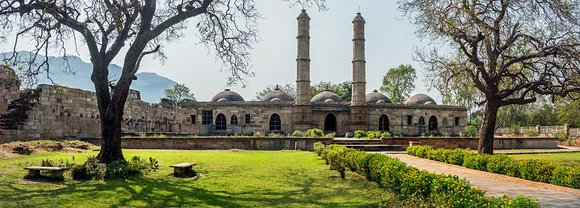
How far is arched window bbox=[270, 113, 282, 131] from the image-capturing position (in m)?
32.0

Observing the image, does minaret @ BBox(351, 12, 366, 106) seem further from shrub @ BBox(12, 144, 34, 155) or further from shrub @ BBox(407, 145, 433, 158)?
shrub @ BBox(12, 144, 34, 155)

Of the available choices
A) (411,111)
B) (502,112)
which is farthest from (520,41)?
(502,112)

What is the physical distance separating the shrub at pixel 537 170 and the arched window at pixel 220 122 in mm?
23867

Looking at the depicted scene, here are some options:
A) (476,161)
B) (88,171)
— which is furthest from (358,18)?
(88,171)

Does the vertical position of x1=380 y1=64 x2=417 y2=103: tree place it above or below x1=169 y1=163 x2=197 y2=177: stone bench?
above

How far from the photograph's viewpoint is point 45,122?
695 inches

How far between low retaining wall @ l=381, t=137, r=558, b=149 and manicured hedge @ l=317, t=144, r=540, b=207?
11.9 meters

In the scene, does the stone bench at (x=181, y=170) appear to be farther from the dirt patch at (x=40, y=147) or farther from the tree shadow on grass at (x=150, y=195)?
the dirt patch at (x=40, y=147)

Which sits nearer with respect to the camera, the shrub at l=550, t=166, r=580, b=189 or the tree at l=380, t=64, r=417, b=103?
the shrub at l=550, t=166, r=580, b=189

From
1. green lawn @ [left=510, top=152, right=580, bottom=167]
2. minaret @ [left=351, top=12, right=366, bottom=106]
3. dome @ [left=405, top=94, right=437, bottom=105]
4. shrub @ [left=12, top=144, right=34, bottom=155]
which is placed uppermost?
minaret @ [left=351, top=12, right=366, bottom=106]

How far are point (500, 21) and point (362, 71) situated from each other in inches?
695

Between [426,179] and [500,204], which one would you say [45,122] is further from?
[500,204]

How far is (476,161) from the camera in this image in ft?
41.6

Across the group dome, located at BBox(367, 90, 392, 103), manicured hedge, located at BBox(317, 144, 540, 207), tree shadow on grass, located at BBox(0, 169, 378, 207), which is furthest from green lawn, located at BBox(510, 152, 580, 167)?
dome, located at BBox(367, 90, 392, 103)
